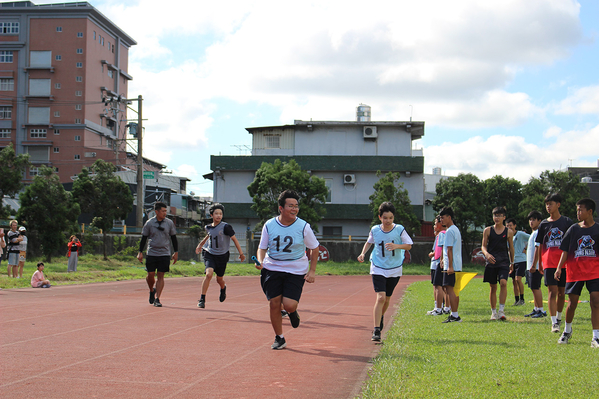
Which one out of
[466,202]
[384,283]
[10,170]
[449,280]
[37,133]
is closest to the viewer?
[384,283]

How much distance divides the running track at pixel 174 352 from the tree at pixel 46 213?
17745mm

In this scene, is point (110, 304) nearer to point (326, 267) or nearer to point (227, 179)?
point (326, 267)

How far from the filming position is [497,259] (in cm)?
981

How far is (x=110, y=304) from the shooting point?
11938mm

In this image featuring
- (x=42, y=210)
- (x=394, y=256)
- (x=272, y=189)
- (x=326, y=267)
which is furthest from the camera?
(x=272, y=189)

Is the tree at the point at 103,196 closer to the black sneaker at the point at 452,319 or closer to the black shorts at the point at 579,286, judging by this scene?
the black sneaker at the point at 452,319

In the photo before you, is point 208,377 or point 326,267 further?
point 326,267

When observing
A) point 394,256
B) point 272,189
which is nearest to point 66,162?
point 272,189

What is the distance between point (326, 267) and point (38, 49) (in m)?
59.9

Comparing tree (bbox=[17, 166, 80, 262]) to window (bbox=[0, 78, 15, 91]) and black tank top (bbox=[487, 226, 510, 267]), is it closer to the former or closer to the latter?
black tank top (bbox=[487, 226, 510, 267])

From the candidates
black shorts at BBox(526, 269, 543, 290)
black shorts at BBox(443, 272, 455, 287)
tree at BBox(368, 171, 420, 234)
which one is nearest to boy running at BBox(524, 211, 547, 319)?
black shorts at BBox(526, 269, 543, 290)

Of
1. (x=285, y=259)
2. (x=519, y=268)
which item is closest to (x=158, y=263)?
(x=285, y=259)

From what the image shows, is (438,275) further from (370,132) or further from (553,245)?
(370,132)

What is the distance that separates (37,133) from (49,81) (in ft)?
23.3
